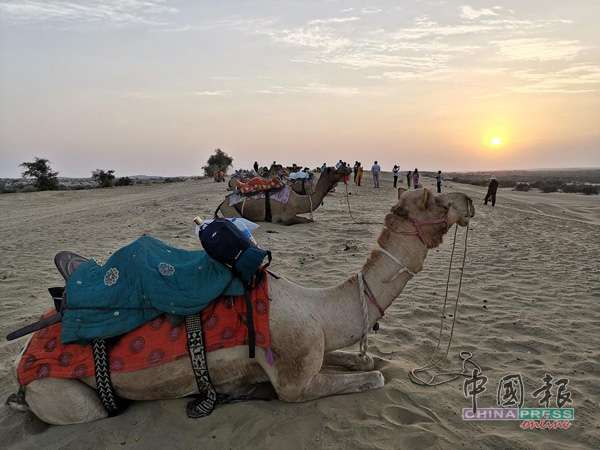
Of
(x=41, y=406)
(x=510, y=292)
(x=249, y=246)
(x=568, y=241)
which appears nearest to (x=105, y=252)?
(x=41, y=406)

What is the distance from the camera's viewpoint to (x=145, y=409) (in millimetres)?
3076

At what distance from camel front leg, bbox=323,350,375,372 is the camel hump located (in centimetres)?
224

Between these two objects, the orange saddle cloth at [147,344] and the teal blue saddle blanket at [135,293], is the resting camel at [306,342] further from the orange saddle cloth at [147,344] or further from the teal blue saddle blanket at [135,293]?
the teal blue saddle blanket at [135,293]

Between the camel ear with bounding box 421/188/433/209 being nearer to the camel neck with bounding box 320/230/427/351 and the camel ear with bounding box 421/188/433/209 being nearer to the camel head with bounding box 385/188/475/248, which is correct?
the camel head with bounding box 385/188/475/248

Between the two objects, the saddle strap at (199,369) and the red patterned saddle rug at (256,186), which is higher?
the red patterned saddle rug at (256,186)

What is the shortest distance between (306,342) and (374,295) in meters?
0.68

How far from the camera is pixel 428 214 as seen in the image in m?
3.21

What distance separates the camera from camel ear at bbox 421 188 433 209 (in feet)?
10.4

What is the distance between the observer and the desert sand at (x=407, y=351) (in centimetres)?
285

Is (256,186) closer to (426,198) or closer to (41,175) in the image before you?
(426,198)

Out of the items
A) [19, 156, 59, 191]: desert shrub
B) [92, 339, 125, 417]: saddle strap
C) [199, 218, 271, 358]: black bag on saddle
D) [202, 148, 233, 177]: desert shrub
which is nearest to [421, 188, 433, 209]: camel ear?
[199, 218, 271, 358]: black bag on saddle

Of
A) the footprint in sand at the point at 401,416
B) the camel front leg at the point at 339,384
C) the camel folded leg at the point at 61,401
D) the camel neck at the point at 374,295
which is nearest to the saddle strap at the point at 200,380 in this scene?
the camel front leg at the point at 339,384

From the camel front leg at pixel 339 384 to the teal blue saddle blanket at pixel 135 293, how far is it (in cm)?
93

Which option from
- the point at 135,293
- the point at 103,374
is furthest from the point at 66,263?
the point at 103,374
